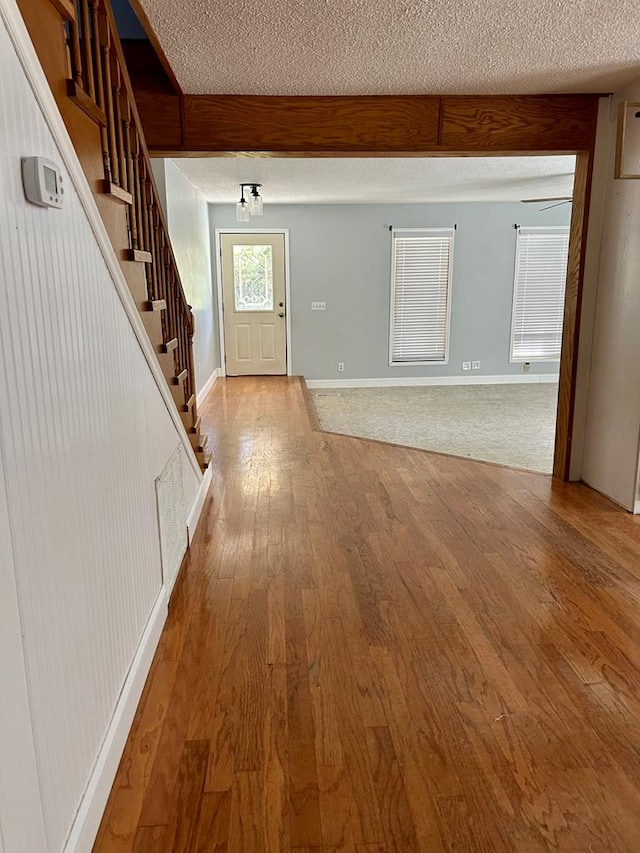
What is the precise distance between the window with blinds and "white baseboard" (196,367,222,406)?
2512 mm

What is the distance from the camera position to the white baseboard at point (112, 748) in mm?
1331

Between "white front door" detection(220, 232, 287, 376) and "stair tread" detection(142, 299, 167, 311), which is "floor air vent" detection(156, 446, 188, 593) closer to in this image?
"stair tread" detection(142, 299, 167, 311)

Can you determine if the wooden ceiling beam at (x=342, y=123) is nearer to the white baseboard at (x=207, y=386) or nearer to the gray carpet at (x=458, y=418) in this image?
the gray carpet at (x=458, y=418)

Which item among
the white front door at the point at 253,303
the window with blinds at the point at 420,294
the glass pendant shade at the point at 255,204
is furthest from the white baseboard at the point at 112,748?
the window with blinds at the point at 420,294

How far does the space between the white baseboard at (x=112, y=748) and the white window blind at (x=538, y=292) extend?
7.68 m

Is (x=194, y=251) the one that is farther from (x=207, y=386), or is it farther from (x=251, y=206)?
(x=207, y=386)

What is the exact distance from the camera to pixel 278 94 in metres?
3.24

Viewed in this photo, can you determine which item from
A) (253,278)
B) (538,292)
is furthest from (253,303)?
(538,292)

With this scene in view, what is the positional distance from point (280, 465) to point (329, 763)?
2908 millimetres

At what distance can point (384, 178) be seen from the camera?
5957mm

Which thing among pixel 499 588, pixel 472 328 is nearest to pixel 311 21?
pixel 499 588

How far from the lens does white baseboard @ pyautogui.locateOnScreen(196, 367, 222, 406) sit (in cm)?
669

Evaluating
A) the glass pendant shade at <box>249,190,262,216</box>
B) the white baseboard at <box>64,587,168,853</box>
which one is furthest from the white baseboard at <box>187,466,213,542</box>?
the glass pendant shade at <box>249,190,262,216</box>

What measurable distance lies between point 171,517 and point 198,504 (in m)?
0.90
